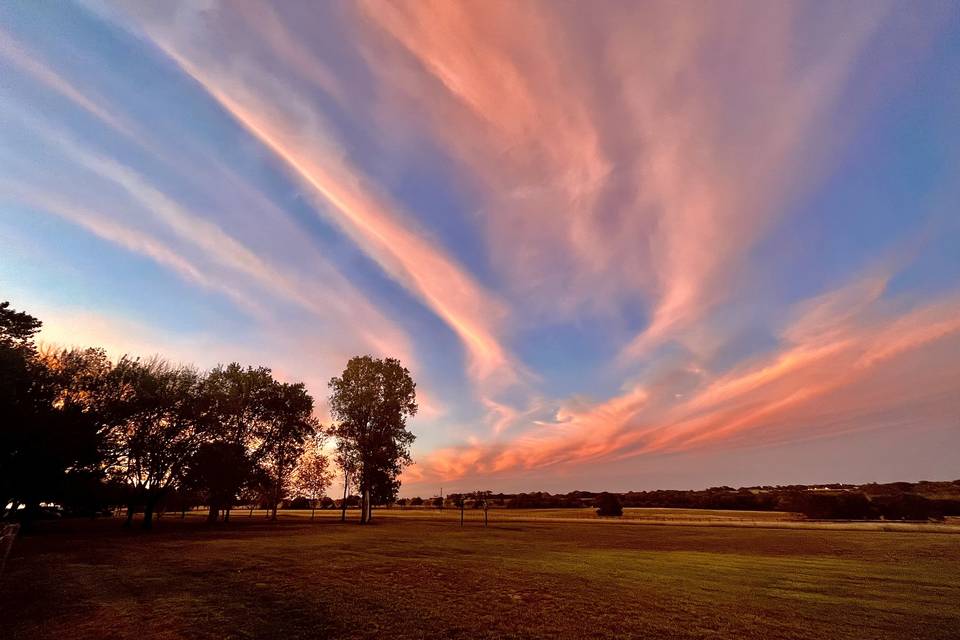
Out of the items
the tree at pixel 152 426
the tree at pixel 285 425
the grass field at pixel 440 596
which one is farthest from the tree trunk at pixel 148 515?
the grass field at pixel 440 596

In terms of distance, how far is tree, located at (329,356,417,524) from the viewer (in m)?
66.9

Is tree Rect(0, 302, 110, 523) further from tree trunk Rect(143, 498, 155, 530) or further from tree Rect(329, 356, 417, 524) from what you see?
tree Rect(329, 356, 417, 524)

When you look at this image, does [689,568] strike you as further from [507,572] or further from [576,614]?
[576,614]

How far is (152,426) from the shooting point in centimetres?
5475

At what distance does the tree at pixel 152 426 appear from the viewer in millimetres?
53094

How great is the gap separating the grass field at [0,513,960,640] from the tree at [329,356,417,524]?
35.6 metres

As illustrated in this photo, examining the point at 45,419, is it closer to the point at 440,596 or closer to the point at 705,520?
the point at 440,596

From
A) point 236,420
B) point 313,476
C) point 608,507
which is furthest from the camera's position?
point 608,507

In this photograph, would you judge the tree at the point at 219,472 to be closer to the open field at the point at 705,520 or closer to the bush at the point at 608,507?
the open field at the point at 705,520

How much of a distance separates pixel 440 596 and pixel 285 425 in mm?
58359

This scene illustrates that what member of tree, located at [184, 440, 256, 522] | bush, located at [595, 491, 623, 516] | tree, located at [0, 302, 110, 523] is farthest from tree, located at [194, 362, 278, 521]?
bush, located at [595, 491, 623, 516]

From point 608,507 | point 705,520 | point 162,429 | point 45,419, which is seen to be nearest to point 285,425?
point 162,429

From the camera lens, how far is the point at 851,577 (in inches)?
1055

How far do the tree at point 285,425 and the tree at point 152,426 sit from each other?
1056 centimetres
